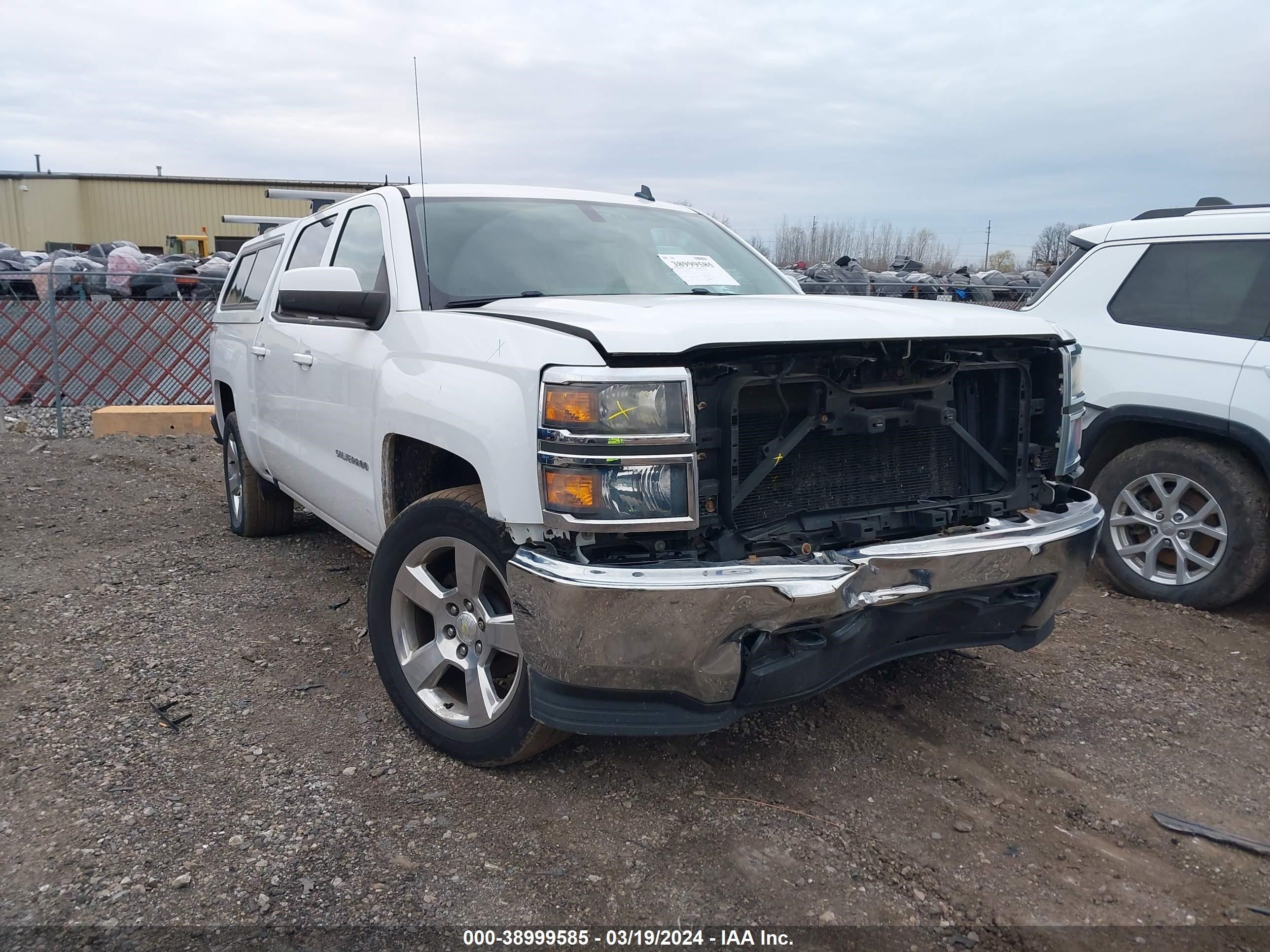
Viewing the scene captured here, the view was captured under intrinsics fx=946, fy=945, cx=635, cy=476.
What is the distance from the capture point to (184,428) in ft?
33.1

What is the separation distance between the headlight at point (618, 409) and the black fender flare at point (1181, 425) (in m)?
2.91

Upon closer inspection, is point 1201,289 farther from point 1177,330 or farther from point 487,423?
point 487,423

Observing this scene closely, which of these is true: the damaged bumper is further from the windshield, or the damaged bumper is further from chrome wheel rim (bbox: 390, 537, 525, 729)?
the windshield

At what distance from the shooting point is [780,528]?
2.71 m

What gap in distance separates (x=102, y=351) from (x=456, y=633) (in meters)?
10.6

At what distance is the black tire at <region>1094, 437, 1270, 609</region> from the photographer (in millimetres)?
4375

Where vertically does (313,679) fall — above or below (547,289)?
below

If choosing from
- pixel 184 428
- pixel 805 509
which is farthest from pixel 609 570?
pixel 184 428

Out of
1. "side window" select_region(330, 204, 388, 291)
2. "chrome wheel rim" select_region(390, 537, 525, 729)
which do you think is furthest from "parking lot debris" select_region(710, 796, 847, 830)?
"side window" select_region(330, 204, 388, 291)

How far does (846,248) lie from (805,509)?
34.2 meters

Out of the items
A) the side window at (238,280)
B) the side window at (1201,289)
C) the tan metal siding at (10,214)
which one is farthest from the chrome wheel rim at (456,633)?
the tan metal siding at (10,214)

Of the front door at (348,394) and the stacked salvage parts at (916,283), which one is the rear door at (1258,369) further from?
the front door at (348,394)

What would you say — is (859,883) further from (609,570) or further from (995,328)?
(995,328)

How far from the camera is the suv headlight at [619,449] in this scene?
238 cm
